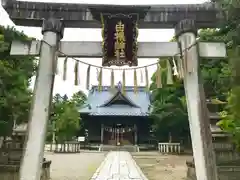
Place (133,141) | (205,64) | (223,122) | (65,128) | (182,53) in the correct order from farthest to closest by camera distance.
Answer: (133,141) < (65,128) < (205,64) < (223,122) < (182,53)

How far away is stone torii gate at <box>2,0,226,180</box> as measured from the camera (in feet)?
19.7

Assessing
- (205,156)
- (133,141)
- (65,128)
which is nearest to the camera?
(205,156)

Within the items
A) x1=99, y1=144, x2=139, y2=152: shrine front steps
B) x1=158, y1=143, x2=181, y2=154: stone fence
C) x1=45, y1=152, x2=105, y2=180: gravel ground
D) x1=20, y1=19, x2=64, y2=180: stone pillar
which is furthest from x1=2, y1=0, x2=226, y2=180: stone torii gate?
x1=99, y1=144, x2=139, y2=152: shrine front steps

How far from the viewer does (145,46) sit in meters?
6.75

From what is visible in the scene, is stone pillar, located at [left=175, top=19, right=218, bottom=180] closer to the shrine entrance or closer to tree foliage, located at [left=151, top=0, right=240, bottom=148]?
tree foliage, located at [left=151, top=0, right=240, bottom=148]

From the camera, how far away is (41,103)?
622cm

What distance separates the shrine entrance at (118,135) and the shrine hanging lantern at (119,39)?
24.5 metres

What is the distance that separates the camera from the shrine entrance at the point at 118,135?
3067 cm

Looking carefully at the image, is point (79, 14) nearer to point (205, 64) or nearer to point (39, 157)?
point (39, 157)

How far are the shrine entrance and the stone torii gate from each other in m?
24.3

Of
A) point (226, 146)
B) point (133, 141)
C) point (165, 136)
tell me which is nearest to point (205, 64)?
point (226, 146)

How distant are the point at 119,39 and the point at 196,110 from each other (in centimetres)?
255

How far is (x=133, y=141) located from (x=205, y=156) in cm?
2502

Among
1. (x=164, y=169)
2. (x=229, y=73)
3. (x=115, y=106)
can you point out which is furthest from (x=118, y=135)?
(x=229, y=73)
